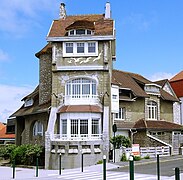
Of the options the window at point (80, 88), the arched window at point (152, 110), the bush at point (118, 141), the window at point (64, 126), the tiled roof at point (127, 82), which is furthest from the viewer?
the arched window at point (152, 110)

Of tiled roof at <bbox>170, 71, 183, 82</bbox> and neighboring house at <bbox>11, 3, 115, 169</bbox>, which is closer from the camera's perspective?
neighboring house at <bbox>11, 3, 115, 169</bbox>

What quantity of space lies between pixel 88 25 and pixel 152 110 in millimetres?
12337

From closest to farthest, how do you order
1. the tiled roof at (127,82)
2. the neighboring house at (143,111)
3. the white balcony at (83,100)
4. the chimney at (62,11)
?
the white balcony at (83,100), the neighboring house at (143,111), the tiled roof at (127,82), the chimney at (62,11)

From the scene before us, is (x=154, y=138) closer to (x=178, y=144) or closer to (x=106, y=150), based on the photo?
(x=178, y=144)

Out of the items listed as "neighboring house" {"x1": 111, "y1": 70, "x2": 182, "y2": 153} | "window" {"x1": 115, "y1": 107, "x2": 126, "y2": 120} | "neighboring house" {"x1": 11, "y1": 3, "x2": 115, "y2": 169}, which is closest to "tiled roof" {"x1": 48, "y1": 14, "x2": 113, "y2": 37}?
"neighboring house" {"x1": 11, "y1": 3, "x2": 115, "y2": 169}

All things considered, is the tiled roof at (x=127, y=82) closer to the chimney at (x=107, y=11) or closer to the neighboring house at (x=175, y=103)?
the neighboring house at (x=175, y=103)

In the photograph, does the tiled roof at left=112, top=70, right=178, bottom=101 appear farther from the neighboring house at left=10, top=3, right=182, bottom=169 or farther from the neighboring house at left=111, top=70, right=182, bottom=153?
the neighboring house at left=10, top=3, right=182, bottom=169

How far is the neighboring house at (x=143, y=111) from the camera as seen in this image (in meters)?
32.9

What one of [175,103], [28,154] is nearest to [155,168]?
[28,154]

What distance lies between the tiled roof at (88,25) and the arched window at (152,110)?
10.0m

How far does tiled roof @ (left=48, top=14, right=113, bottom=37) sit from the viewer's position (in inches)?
1206

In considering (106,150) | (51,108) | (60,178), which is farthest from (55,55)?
(60,178)

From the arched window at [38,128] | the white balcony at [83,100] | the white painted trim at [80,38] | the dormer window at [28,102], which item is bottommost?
the arched window at [38,128]

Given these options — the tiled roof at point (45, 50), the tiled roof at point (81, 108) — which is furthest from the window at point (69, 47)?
the tiled roof at point (81, 108)
